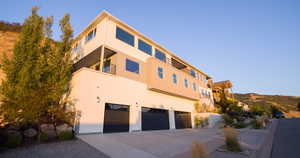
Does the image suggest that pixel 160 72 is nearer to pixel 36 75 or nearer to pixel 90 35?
pixel 90 35

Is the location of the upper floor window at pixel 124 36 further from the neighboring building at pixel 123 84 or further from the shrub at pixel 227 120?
the shrub at pixel 227 120

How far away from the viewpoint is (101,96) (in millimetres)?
9883

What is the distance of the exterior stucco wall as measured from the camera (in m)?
8.97

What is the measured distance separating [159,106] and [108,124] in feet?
20.8

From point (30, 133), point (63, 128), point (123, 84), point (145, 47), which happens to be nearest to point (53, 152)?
point (30, 133)

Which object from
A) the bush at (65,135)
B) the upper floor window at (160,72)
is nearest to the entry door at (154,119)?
the upper floor window at (160,72)

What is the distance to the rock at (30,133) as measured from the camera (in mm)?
6469

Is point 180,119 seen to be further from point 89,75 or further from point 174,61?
point 89,75

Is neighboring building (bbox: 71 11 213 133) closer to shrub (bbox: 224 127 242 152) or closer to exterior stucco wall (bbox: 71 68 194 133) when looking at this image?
exterior stucco wall (bbox: 71 68 194 133)

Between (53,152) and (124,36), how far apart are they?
36.6 ft

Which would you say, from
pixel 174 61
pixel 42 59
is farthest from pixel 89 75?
pixel 174 61

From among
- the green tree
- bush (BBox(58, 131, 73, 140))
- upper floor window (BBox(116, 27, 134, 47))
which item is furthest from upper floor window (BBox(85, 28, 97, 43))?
bush (BBox(58, 131, 73, 140))

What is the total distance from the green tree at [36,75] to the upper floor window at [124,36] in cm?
439

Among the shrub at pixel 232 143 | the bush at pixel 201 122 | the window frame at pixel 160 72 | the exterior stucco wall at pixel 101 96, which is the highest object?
the window frame at pixel 160 72
